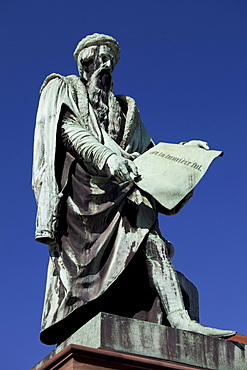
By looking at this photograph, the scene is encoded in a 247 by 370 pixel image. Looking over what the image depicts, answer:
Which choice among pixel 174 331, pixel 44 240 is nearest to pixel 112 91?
pixel 44 240

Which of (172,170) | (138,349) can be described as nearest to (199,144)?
(172,170)

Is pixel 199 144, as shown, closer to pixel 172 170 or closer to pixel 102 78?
pixel 172 170

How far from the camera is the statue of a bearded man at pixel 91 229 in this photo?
283 inches

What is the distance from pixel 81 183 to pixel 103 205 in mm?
367

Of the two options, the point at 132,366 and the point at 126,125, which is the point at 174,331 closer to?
the point at 132,366

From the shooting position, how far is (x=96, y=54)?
8.41 m

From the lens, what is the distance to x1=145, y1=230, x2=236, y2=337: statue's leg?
22.7 ft

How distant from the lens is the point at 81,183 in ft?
25.2

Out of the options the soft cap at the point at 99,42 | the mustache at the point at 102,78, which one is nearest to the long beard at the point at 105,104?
the mustache at the point at 102,78

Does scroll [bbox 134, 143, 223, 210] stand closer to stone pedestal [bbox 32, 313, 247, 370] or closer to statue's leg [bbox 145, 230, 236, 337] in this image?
statue's leg [bbox 145, 230, 236, 337]

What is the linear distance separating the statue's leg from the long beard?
4.40ft

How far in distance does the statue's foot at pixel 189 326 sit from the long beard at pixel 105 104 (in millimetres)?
2166

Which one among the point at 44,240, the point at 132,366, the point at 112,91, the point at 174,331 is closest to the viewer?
Result: the point at 132,366

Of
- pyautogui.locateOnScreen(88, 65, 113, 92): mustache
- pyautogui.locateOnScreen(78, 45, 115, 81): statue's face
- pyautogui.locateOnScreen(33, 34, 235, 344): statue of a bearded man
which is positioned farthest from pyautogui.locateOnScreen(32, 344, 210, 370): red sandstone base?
pyautogui.locateOnScreen(78, 45, 115, 81): statue's face
